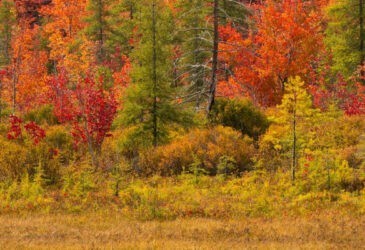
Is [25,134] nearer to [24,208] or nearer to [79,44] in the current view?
[24,208]

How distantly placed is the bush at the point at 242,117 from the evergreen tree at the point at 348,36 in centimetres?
1171

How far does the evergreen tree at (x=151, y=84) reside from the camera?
54.6 ft

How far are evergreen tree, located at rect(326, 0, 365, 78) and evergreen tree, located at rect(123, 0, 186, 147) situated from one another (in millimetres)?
15564

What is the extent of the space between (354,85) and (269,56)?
18.9 ft

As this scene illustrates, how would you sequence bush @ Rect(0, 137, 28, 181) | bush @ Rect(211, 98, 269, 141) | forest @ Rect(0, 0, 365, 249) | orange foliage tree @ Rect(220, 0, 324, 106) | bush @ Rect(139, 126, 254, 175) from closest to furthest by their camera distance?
forest @ Rect(0, 0, 365, 249) < bush @ Rect(0, 137, 28, 181) < bush @ Rect(139, 126, 254, 175) < bush @ Rect(211, 98, 269, 141) < orange foliage tree @ Rect(220, 0, 324, 106)

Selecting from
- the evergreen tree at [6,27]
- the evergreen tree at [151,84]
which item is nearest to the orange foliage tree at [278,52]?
the evergreen tree at [151,84]

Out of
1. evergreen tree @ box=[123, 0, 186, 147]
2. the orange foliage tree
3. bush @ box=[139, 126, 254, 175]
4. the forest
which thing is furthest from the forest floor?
the orange foliage tree

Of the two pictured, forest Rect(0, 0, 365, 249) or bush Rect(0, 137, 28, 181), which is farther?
bush Rect(0, 137, 28, 181)

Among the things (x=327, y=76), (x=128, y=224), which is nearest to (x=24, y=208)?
(x=128, y=224)

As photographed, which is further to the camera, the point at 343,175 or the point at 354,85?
the point at 354,85

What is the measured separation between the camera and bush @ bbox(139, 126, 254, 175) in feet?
52.3

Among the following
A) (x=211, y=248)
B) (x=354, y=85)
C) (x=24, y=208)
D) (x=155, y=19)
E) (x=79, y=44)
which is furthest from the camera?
(x=79, y=44)

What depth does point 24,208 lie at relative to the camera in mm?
12156

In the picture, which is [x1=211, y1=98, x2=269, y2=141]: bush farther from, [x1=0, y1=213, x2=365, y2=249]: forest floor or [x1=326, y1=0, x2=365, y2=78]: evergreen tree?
[x1=326, y1=0, x2=365, y2=78]: evergreen tree
